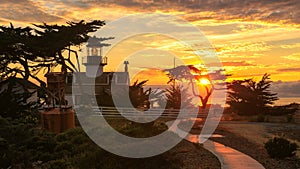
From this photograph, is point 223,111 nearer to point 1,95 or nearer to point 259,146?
point 259,146

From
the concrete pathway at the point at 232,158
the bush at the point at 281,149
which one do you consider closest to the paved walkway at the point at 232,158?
the concrete pathway at the point at 232,158

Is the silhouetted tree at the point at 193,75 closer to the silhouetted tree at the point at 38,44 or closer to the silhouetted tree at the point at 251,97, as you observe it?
the silhouetted tree at the point at 251,97

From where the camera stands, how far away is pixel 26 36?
1270 inches

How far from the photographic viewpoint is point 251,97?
121 ft

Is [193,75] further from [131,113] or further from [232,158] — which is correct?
[232,158]

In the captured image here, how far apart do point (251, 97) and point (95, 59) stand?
16.1 metres

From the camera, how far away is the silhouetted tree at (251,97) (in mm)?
36938

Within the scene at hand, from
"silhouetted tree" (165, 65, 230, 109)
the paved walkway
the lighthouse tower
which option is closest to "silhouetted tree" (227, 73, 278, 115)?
"silhouetted tree" (165, 65, 230, 109)

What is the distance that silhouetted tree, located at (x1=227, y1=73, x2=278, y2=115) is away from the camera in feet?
121

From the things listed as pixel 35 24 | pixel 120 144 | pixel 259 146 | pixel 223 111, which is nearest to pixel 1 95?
pixel 120 144

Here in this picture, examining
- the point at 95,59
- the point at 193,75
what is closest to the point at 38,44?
the point at 95,59

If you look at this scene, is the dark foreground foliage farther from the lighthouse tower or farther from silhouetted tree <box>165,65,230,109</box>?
silhouetted tree <box>165,65,230,109</box>

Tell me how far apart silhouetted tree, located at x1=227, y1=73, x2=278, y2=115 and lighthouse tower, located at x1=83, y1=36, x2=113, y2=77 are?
13.8 metres

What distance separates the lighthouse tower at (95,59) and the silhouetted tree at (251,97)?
13789 millimetres
